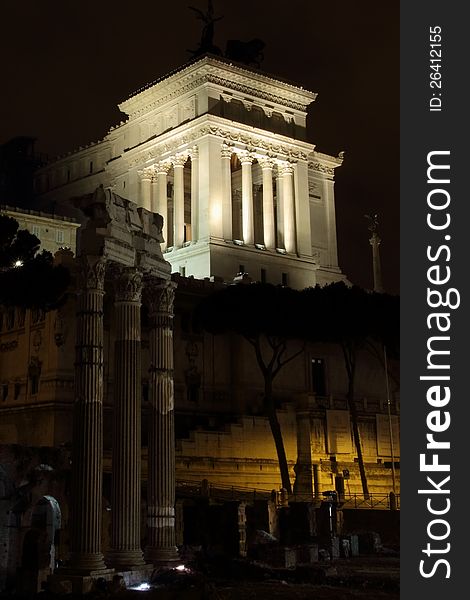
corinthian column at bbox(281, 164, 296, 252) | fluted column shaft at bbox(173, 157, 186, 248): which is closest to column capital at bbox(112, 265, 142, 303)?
fluted column shaft at bbox(173, 157, 186, 248)

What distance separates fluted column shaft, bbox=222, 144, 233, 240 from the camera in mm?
59500

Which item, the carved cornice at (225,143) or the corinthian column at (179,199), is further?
the corinthian column at (179,199)

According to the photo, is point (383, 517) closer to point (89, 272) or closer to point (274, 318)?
point (274, 318)

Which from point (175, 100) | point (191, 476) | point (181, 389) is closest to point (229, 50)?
point (175, 100)

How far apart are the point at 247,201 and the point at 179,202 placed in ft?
14.2

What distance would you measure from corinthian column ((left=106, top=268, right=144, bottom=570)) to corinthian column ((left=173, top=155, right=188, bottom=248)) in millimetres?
37329

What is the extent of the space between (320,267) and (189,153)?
11945mm

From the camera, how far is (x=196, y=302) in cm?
4541

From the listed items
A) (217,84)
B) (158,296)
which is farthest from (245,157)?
(158,296)

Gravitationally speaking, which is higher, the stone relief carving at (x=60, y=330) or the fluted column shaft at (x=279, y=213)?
the fluted column shaft at (x=279, y=213)

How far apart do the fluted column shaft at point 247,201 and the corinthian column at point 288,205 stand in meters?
Result: 2.36

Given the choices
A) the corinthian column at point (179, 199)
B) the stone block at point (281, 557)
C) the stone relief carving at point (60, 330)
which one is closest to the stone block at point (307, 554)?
the stone block at point (281, 557)

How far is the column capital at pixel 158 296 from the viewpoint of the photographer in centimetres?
2519

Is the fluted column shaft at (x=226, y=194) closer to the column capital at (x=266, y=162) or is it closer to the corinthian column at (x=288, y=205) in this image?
the column capital at (x=266, y=162)
